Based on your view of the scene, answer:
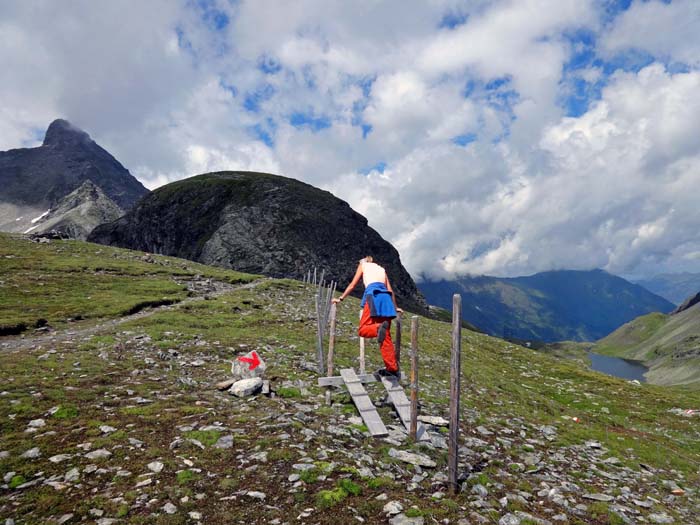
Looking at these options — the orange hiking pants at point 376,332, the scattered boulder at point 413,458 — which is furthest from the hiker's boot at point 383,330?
the scattered boulder at point 413,458

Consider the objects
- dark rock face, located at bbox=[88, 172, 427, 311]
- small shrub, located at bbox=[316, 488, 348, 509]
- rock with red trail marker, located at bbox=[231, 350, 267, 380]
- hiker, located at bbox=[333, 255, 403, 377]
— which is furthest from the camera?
dark rock face, located at bbox=[88, 172, 427, 311]

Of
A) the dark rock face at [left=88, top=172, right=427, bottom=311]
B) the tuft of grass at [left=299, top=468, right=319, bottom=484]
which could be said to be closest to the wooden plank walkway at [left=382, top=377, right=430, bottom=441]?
the tuft of grass at [left=299, top=468, right=319, bottom=484]

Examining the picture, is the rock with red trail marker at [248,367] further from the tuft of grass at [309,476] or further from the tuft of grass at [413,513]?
the tuft of grass at [413,513]

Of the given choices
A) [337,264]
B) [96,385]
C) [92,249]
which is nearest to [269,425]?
[96,385]

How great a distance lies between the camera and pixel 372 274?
15141mm

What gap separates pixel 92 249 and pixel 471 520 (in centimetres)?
7760

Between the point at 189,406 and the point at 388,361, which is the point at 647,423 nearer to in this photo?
the point at 388,361

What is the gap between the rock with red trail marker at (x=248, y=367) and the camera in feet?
52.5

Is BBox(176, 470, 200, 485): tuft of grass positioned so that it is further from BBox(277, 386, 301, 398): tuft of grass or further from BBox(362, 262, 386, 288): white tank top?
BBox(362, 262, 386, 288): white tank top

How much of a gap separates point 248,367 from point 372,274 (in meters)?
6.78

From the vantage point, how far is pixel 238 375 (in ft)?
52.7

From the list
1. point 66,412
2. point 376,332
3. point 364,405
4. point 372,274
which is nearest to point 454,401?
point 364,405

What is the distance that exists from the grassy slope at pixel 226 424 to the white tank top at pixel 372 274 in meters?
4.90

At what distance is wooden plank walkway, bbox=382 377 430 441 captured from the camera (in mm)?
12242
